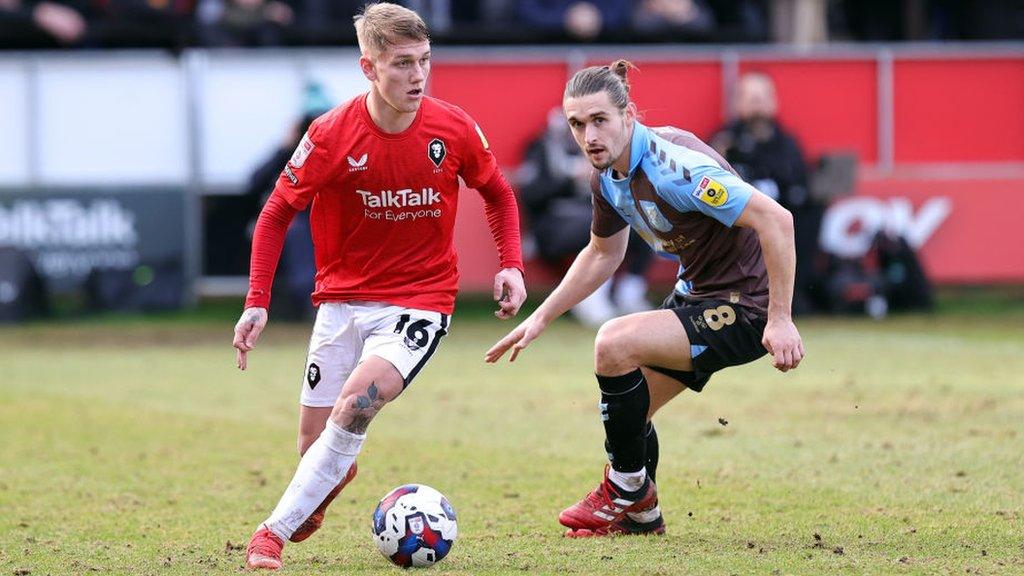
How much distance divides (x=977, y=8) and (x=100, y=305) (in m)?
11.0

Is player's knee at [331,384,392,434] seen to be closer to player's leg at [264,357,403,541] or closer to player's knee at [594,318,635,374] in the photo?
player's leg at [264,357,403,541]

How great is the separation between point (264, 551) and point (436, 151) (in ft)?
5.64

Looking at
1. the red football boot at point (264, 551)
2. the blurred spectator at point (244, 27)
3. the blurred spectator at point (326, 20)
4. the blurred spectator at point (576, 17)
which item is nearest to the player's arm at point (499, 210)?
the red football boot at point (264, 551)

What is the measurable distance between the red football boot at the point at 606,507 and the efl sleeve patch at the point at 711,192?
4.21 feet

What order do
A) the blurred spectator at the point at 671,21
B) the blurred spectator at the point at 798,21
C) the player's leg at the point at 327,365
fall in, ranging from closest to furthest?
the player's leg at the point at 327,365
the blurred spectator at the point at 671,21
the blurred spectator at the point at 798,21

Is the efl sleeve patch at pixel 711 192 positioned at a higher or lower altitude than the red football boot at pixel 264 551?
higher

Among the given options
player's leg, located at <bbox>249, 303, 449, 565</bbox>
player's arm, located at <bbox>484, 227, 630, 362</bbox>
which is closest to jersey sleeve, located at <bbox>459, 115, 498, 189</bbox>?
player's arm, located at <bbox>484, 227, 630, 362</bbox>

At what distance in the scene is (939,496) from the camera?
7.85 meters

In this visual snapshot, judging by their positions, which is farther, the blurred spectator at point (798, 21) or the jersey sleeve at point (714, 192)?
the blurred spectator at point (798, 21)

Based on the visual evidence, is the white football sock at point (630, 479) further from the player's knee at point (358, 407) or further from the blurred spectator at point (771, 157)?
the blurred spectator at point (771, 157)

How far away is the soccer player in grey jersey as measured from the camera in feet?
21.3

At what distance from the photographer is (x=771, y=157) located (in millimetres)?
16375

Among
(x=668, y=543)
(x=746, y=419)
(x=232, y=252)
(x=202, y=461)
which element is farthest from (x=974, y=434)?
(x=232, y=252)

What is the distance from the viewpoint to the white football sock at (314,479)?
21.3 feet
